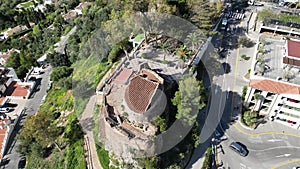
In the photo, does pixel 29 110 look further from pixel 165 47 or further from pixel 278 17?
pixel 278 17

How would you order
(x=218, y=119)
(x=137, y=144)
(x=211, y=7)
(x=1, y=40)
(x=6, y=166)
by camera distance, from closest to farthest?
(x=137, y=144), (x=218, y=119), (x=6, y=166), (x=211, y=7), (x=1, y=40)

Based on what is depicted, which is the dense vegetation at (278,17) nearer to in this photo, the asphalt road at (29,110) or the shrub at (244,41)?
the shrub at (244,41)

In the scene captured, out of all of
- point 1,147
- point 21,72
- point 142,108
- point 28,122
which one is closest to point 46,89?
point 21,72

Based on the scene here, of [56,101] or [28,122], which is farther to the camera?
[56,101]

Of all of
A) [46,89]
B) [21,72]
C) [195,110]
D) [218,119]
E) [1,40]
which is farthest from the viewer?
[1,40]

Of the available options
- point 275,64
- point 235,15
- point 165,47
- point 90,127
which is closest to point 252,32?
point 235,15

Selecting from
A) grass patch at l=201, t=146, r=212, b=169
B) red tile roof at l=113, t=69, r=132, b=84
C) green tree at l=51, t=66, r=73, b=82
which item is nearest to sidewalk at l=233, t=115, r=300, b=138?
grass patch at l=201, t=146, r=212, b=169

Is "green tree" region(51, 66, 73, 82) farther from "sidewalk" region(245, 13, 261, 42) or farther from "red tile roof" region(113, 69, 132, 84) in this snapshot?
"sidewalk" region(245, 13, 261, 42)

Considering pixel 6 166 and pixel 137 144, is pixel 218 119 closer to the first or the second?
pixel 137 144
